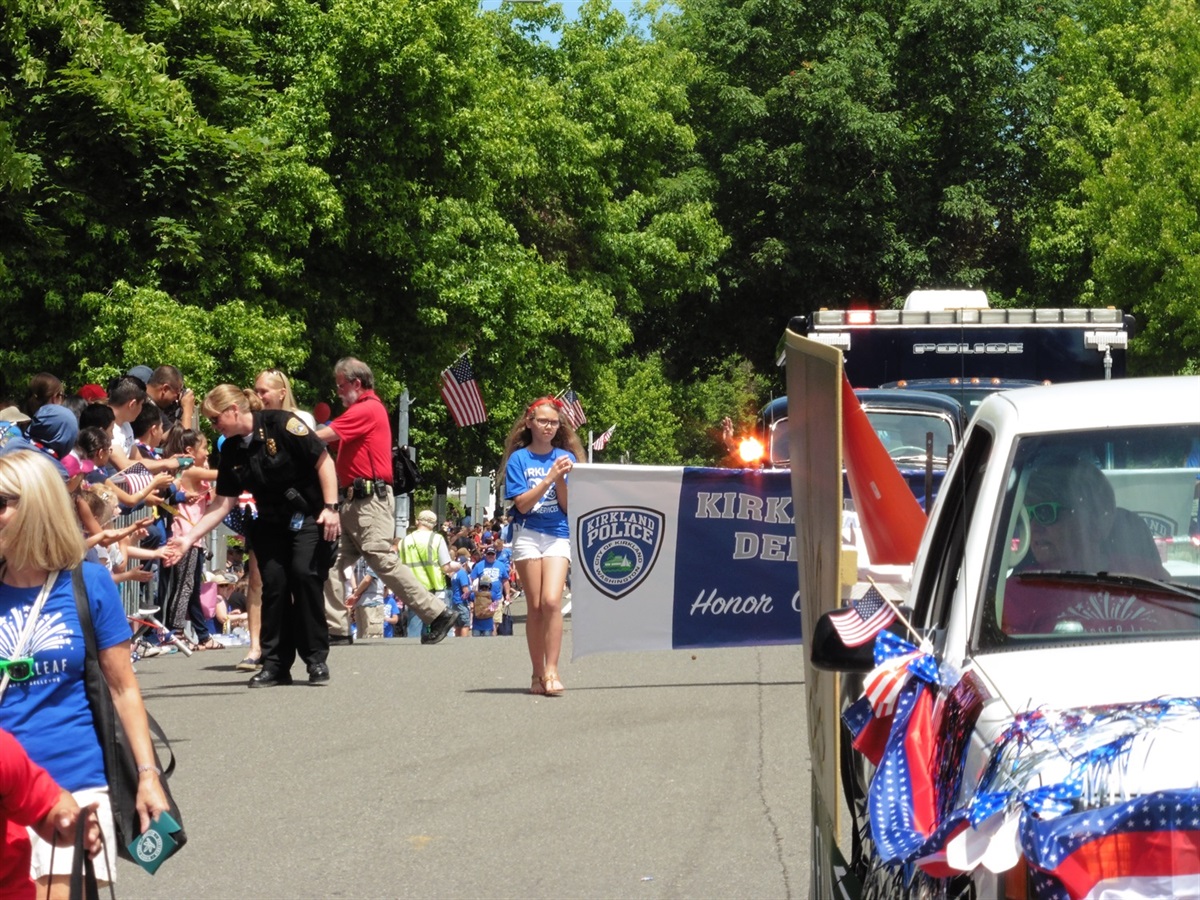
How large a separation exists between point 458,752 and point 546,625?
197 centimetres

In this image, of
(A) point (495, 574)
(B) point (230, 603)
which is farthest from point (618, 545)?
(A) point (495, 574)

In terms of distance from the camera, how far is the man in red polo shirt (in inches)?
561

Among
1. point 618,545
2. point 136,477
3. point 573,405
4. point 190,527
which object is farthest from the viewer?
point 573,405

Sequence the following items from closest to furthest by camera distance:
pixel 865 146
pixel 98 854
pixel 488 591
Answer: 1. pixel 98 854
2. pixel 488 591
3. pixel 865 146

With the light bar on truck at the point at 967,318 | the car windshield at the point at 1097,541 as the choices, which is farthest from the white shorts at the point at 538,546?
the light bar on truck at the point at 967,318

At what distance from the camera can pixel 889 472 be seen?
5.51 meters

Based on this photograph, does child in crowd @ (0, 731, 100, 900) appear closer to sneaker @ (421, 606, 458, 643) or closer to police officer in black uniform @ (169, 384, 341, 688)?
police officer in black uniform @ (169, 384, 341, 688)

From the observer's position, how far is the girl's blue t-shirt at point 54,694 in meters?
4.82

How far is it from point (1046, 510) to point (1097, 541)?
0.14m

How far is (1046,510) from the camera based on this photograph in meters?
4.58

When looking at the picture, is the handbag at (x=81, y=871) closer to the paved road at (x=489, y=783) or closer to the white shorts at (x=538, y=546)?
the paved road at (x=489, y=783)

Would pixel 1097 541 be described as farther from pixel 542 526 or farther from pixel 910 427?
pixel 910 427

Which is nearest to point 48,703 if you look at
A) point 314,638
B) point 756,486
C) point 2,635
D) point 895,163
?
point 2,635

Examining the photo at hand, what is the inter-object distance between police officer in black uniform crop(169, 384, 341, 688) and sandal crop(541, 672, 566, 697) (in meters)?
1.50
